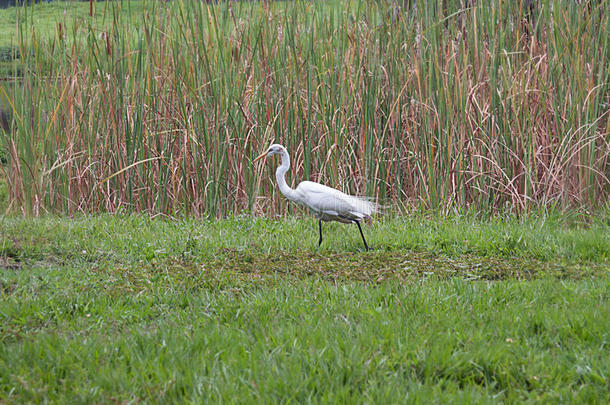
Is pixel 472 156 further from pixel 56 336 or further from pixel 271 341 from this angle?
pixel 56 336

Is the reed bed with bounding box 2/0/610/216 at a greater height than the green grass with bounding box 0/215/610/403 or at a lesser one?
greater

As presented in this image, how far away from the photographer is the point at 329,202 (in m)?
4.98

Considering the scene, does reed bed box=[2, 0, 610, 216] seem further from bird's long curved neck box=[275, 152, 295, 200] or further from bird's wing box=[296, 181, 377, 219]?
bird's wing box=[296, 181, 377, 219]

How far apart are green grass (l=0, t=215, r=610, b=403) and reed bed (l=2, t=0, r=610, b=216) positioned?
858 mm

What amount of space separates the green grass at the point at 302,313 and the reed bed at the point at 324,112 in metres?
0.86

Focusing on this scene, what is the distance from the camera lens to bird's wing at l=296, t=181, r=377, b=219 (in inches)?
196

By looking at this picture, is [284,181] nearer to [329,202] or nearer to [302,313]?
[329,202]

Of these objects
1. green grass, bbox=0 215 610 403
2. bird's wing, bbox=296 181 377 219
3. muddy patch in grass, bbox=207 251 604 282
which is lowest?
muddy patch in grass, bbox=207 251 604 282

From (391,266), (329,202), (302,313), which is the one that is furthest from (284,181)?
(302,313)

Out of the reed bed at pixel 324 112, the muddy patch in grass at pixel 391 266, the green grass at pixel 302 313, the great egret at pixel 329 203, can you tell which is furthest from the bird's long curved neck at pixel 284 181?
the reed bed at pixel 324 112

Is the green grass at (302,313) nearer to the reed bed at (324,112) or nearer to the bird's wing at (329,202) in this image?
the bird's wing at (329,202)

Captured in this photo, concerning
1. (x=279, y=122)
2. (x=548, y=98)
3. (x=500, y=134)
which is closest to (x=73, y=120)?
(x=279, y=122)

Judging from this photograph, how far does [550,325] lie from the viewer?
3.21 metres

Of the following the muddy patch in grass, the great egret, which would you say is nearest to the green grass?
the muddy patch in grass
